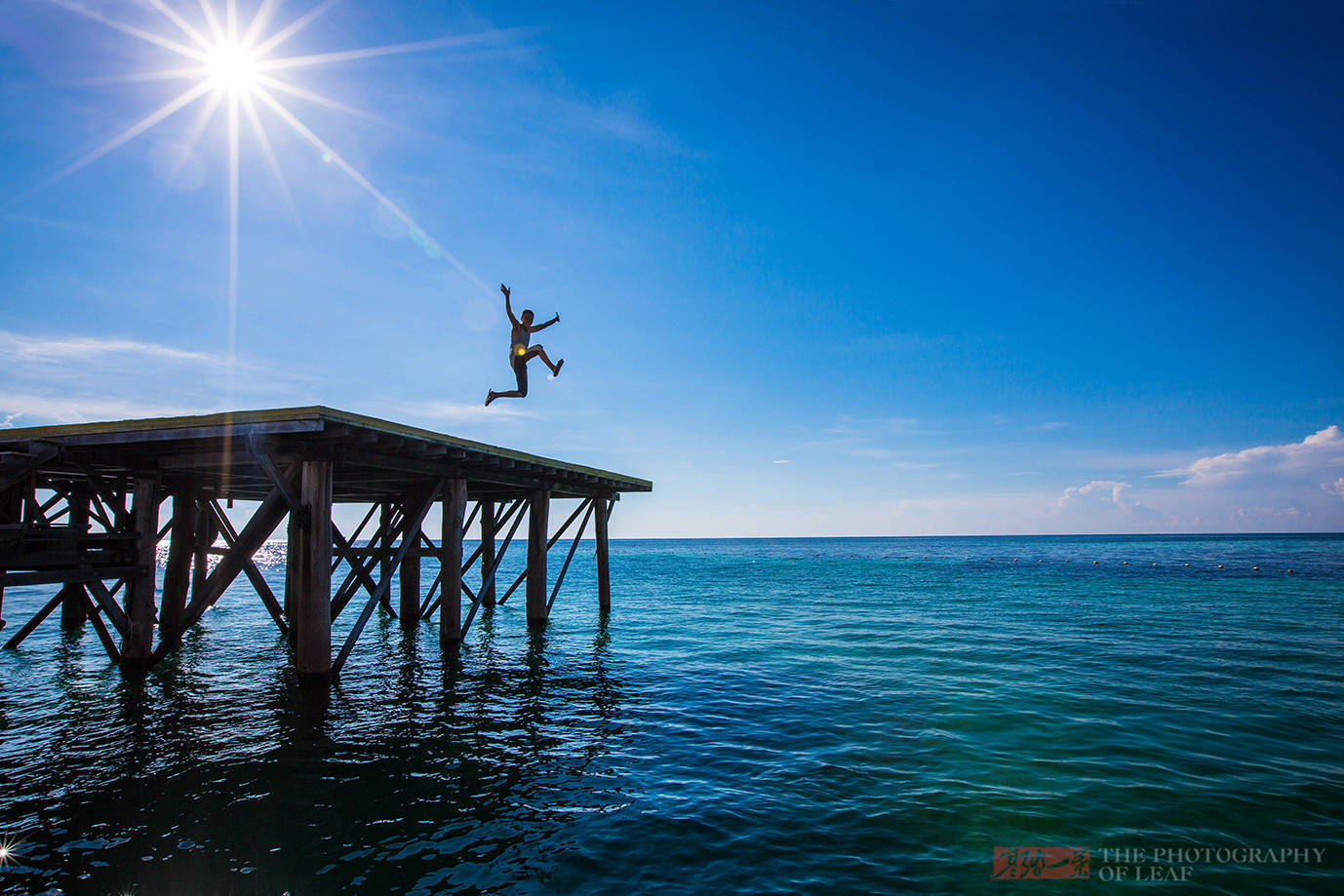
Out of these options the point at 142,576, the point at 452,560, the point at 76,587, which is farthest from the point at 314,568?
the point at 76,587

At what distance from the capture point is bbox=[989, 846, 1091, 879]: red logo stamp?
5.66 m

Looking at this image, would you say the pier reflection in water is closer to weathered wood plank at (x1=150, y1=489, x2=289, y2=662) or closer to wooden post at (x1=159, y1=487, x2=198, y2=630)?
wooden post at (x1=159, y1=487, x2=198, y2=630)

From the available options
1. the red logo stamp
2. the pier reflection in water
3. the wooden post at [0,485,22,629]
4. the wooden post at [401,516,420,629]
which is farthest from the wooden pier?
the red logo stamp

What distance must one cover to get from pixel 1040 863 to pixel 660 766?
4.25 metres

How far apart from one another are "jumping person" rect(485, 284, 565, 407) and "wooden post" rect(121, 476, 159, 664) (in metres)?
6.93

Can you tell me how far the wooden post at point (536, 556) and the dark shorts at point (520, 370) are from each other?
6.38 meters

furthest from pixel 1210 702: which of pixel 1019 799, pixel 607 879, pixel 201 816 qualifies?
pixel 201 816

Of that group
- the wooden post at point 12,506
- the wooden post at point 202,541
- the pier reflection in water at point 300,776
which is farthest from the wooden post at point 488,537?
the wooden post at point 12,506

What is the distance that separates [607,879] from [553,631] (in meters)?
14.6

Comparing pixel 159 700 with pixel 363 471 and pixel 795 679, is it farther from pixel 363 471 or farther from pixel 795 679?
pixel 795 679

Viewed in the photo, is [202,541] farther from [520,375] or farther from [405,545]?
[520,375]

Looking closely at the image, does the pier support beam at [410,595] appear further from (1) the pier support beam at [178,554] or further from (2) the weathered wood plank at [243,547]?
(2) the weathered wood plank at [243,547]

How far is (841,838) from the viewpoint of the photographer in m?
6.25

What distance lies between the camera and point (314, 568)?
1039 cm
